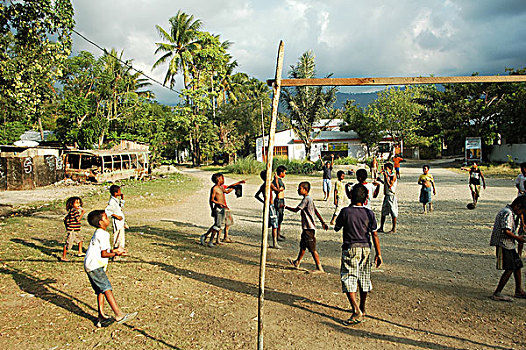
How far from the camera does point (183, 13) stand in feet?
124

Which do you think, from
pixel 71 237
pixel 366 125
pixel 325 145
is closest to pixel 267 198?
pixel 71 237

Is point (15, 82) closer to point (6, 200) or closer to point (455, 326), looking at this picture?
point (6, 200)

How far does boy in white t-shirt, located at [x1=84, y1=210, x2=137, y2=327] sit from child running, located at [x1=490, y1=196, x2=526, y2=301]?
15.9 feet

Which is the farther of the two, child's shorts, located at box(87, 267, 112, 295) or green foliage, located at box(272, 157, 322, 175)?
green foliage, located at box(272, 157, 322, 175)

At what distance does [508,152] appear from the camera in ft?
108

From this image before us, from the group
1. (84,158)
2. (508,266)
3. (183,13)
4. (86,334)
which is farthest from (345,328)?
(183,13)

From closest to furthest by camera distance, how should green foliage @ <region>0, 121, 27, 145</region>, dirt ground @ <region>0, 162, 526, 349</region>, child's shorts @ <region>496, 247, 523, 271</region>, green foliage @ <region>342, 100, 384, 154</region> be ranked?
1. dirt ground @ <region>0, 162, 526, 349</region>
2. child's shorts @ <region>496, 247, 523, 271</region>
3. green foliage @ <region>0, 121, 27, 145</region>
4. green foliage @ <region>342, 100, 384, 154</region>

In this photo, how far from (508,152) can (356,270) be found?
35468 mm

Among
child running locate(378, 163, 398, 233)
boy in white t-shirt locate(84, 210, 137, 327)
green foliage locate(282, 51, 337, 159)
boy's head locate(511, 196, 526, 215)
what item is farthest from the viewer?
green foliage locate(282, 51, 337, 159)

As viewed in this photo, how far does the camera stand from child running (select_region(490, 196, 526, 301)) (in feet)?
15.9

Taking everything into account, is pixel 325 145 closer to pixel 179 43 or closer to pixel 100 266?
pixel 179 43

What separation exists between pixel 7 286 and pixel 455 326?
6057 mm

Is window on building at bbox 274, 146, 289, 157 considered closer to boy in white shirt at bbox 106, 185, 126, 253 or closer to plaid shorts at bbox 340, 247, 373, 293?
boy in white shirt at bbox 106, 185, 126, 253

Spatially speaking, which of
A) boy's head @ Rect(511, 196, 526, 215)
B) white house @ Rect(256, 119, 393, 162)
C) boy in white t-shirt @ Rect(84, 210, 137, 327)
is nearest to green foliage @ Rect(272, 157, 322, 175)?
white house @ Rect(256, 119, 393, 162)
